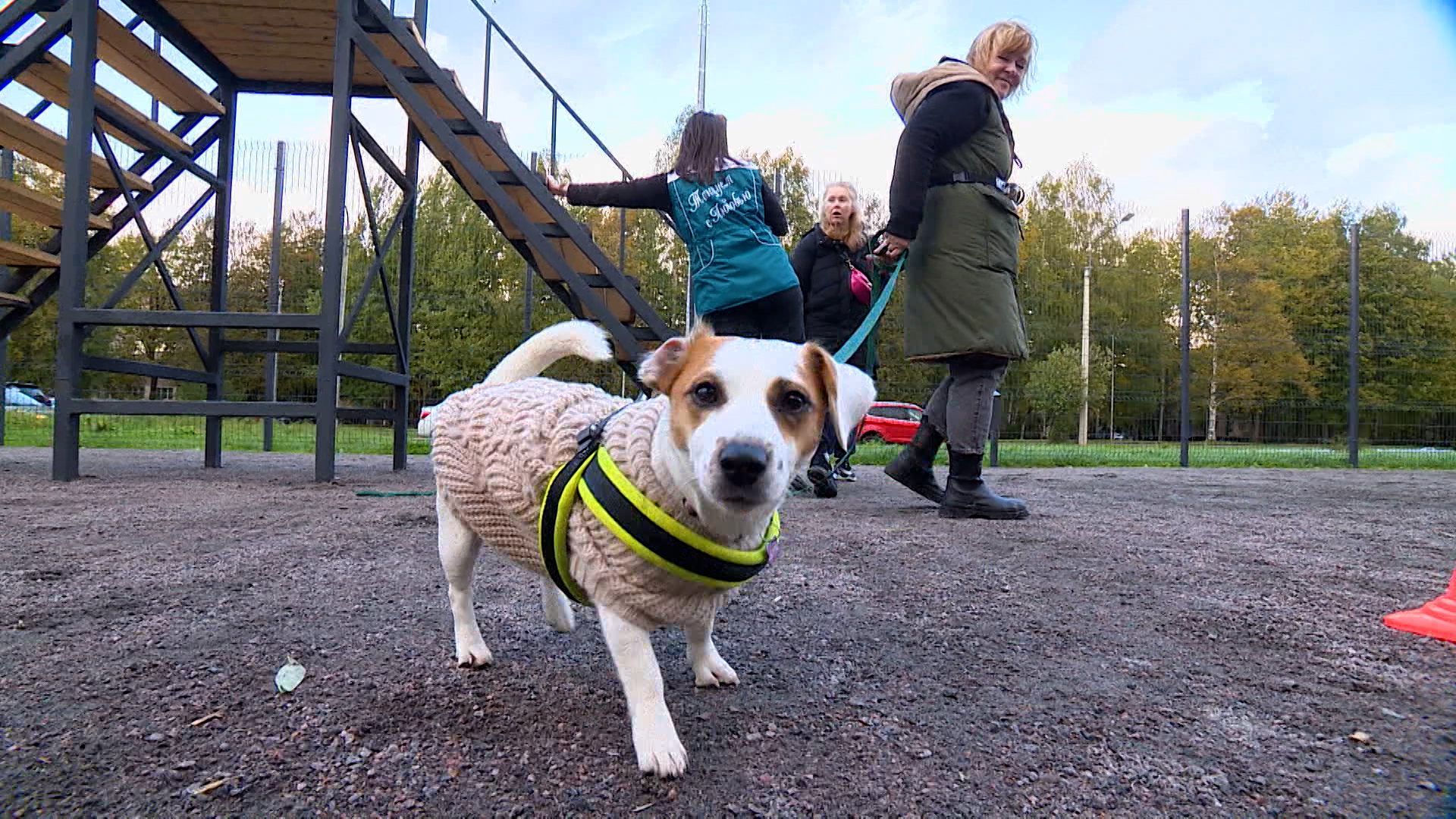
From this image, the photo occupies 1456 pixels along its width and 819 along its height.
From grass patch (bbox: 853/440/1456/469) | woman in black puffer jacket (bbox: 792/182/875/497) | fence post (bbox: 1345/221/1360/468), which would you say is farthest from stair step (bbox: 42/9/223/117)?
fence post (bbox: 1345/221/1360/468)

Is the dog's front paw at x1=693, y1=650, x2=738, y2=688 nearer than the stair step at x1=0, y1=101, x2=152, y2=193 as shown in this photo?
Yes

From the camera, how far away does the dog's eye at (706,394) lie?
1488mm

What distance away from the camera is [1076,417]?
40.6ft

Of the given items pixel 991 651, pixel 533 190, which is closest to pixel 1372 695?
pixel 991 651

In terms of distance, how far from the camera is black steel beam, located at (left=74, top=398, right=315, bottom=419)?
5.07 meters

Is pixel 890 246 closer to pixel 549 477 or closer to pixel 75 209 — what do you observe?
pixel 549 477

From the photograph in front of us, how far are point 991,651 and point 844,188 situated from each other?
3819 millimetres

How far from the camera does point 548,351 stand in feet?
7.21

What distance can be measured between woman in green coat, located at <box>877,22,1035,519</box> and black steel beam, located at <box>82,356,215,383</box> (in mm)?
5433

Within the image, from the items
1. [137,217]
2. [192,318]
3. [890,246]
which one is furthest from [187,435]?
[890,246]

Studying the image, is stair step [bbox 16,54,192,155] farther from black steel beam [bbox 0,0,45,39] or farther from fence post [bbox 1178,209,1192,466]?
fence post [bbox 1178,209,1192,466]

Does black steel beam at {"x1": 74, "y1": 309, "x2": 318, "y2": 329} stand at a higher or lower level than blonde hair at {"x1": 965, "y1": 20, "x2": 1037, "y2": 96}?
lower

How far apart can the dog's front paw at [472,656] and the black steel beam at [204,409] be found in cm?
392

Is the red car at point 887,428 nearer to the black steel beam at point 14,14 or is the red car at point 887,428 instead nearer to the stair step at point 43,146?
the stair step at point 43,146
